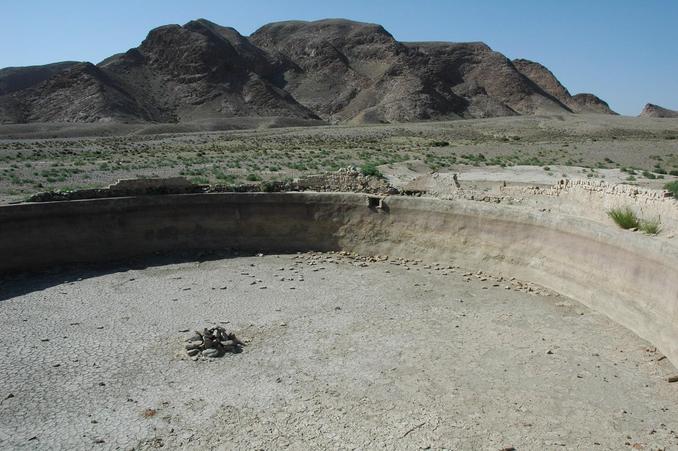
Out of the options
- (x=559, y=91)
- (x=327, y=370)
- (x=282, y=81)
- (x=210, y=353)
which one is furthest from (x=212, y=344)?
(x=559, y=91)

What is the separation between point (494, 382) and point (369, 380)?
170 centimetres

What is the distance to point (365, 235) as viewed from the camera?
14.9 metres

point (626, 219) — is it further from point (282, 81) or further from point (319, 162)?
point (282, 81)

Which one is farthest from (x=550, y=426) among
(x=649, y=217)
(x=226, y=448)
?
(x=649, y=217)

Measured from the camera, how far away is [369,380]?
8023mm

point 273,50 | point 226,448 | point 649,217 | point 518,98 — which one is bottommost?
point 226,448

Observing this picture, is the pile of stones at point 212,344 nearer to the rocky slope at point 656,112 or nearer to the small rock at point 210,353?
the small rock at point 210,353

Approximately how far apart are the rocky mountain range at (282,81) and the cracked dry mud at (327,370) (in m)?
82.3

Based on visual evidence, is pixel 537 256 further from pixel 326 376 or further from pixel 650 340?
pixel 326 376

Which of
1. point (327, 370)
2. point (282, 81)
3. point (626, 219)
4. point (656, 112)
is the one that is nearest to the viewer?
point (327, 370)

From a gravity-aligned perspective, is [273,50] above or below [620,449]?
above

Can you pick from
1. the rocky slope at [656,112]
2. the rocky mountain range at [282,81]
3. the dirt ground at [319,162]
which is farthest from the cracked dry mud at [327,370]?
the rocky slope at [656,112]

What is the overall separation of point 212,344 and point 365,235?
6.67 m

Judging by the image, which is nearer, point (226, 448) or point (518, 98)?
point (226, 448)
